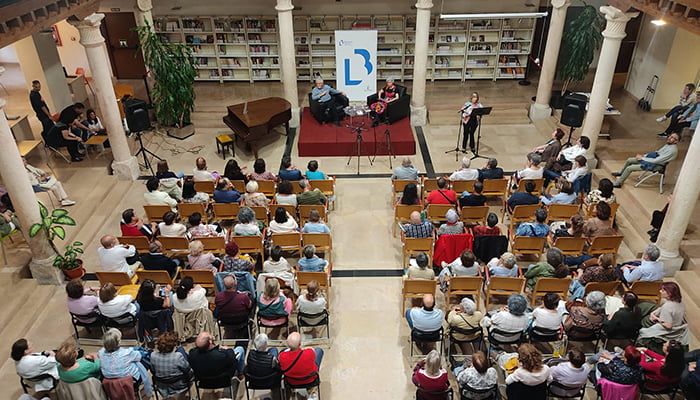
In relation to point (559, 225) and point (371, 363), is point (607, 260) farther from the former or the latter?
point (371, 363)

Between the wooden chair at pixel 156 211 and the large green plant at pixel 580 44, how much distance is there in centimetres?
935

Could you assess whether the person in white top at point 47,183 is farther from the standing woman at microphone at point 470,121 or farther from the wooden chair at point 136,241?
the standing woman at microphone at point 470,121

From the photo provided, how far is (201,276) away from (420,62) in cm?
744

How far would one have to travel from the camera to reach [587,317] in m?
6.20

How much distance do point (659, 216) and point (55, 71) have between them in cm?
1280

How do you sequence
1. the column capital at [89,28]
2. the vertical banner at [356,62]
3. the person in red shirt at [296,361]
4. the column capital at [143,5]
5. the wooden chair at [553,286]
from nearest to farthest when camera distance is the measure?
the person in red shirt at [296,361] → the wooden chair at [553,286] → the column capital at [89,28] → the vertical banner at [356,62] → the column capital at [143,5]

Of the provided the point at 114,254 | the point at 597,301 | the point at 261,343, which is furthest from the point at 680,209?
the point at 114,254

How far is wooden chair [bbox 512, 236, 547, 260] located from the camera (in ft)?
25.4

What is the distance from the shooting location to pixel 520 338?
6316mm

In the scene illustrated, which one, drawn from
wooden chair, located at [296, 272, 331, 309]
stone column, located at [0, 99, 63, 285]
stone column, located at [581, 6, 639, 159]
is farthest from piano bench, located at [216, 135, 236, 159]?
stone column, located at [581, 6, 639, 159]

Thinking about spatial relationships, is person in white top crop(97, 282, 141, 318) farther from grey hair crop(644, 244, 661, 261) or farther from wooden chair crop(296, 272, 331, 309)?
grey hair crop(644, 244, 661, 261)

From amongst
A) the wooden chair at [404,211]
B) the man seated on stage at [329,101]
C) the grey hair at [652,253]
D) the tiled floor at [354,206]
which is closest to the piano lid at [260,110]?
the man seated on stage at [329,101]

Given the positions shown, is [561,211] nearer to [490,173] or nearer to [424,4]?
[490,173]

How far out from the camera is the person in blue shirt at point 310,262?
705cm
